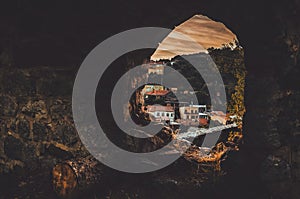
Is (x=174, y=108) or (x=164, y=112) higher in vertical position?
(x=174, y=108)

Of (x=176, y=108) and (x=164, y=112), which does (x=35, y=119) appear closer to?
(x=164, y=112)

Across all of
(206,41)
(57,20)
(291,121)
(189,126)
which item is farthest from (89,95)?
(189,126)

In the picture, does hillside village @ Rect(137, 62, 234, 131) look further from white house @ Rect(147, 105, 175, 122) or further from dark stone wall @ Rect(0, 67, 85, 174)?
dark stone wall @ Rect(0, 67, 85, 174)

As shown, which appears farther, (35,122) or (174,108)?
(174,108)

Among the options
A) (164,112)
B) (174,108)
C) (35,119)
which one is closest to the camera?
(35,119)

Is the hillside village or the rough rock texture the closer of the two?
the rough rock texture

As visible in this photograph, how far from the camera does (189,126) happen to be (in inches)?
409

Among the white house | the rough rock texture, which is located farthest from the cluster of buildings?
the rough rock texture

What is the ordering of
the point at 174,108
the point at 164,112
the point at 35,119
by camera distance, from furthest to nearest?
the point at 174,108, the point at 164,112, the point at 35,119

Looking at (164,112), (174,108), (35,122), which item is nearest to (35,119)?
(35,122)

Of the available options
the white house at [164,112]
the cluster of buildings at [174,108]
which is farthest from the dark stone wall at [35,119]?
the cluster of buildings at [174,108]

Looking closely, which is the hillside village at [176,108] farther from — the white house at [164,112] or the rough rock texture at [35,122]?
the rough rock texture at [35,122]

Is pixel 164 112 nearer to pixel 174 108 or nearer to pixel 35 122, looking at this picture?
pixel 174 108

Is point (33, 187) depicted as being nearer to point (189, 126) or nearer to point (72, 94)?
point (72, 94)
